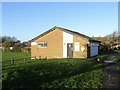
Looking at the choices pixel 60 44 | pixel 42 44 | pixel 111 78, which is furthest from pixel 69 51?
pixel 111 78

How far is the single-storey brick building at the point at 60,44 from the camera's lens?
3950cm

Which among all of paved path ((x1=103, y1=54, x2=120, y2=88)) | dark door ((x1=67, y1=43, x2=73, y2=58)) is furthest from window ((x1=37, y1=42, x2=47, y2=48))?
paved path ((x1=103, y1=54, x2=120, y2=88))

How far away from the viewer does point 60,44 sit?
132ft

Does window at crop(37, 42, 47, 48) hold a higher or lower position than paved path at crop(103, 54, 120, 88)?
higher

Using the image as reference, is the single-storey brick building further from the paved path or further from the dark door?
the paved path

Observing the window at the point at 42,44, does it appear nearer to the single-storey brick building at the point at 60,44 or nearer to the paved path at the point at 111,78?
the single-storey brick building at the point at 60,44

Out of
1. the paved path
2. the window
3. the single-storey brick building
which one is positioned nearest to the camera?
Answer: the paved path

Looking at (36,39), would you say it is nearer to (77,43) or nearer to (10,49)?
(77,43)

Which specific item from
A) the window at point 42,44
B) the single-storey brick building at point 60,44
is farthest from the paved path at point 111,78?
the window at point 42,44

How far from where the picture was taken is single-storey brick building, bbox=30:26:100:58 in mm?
39500

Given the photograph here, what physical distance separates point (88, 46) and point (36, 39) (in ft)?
27.8

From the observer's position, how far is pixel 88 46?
39875 mm

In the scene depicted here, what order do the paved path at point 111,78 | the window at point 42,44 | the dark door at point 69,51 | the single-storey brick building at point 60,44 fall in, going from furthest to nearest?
the window at point 42,44
the dark door at point 69,51
the single-storey brick building at point 60,44
the paved path at point 111,78

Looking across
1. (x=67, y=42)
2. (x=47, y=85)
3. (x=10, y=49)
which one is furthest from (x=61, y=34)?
(x=10, y=49)
